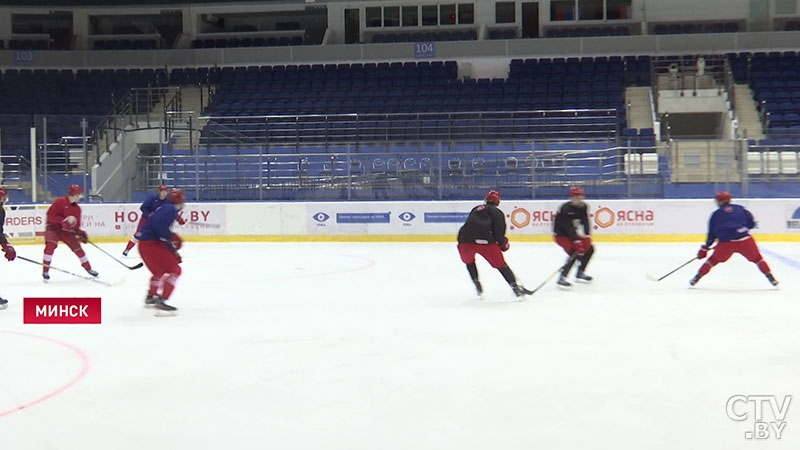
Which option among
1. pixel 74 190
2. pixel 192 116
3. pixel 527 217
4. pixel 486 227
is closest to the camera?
pixel 486 227

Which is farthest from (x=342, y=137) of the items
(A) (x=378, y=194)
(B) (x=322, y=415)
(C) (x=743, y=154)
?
(B) (x=322, y=415)

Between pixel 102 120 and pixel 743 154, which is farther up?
pixel 102 120

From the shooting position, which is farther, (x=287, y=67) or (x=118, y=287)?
(x=287, y=67)

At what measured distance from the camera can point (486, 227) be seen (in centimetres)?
884

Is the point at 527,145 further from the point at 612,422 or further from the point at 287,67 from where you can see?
the point at 612,422

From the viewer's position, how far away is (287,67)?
95.0 feet

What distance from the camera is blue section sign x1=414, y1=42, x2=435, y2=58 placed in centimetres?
2878

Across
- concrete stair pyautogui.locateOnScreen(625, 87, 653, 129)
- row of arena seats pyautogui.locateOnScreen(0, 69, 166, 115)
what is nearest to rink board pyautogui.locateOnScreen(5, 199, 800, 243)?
concrete stair pyautogui.locateOnScreen(625, 87, 653, 129)

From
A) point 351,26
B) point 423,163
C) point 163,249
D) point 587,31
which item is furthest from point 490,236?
point 351,26

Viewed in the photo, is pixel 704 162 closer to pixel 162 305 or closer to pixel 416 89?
pixel 416 89

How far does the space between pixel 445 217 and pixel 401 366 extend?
1218 cm

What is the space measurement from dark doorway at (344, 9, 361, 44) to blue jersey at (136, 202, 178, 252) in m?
24.0

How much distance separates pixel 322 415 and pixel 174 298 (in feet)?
17.5

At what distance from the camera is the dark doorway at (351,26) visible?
30875 millimetres
